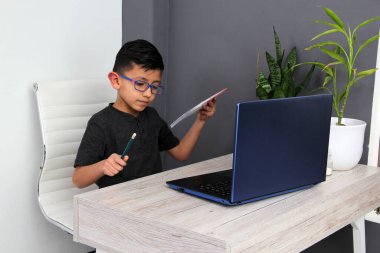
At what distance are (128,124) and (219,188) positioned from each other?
1.80 ft

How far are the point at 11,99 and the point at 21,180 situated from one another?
0.33 meters

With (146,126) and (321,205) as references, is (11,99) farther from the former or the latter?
(321,205)

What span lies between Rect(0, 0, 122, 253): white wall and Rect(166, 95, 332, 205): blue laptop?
34.4 inches

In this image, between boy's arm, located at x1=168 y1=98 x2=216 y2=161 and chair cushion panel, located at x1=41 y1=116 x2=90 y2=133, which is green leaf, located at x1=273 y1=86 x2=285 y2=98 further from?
chair cushion panel, located at x1=41 y1=116 x2=90 y2=133

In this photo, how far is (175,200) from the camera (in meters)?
1.46

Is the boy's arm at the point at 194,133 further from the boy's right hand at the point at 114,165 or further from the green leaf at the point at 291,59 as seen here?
the boy's right hand at the point at 114,165

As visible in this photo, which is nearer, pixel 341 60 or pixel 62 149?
pixel 341 60

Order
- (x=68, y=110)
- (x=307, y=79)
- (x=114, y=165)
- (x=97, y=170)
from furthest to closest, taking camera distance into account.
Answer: (x=68, y=110) → (x=307, y=79) → (x=97, y=170) → (x=114, y=165)

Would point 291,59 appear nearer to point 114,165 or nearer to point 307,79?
point 307,79

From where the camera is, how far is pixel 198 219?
4.32 feet

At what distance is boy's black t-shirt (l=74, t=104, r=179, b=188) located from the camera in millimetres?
1845

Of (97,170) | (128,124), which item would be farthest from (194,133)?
(97,170)

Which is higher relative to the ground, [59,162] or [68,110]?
[68,110]

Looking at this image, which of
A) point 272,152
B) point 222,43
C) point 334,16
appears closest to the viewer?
point 272,152
